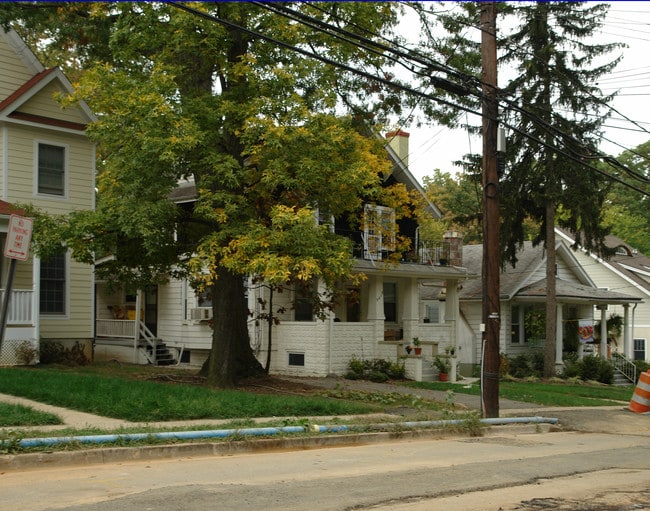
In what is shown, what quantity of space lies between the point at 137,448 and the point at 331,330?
14.9m

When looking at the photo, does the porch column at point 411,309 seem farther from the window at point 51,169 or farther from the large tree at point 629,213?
the large tree at point 629,213

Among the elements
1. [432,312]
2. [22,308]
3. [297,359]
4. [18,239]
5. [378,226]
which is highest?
[378,226]

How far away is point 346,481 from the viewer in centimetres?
932

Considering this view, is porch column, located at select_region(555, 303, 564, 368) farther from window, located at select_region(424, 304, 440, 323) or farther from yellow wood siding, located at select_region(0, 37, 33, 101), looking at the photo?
yellow wood siding, located at select_region(0, 37, 33, 101)

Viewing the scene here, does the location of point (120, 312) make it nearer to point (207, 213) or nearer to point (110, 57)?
point (110, 57)

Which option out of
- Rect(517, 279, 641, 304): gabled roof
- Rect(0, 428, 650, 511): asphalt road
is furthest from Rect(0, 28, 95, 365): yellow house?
Rect(517, 279, 641, 304): gabled roof

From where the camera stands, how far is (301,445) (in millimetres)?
12406

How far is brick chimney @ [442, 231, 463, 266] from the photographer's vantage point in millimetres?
30564

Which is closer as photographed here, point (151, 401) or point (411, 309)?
point (151, 401)

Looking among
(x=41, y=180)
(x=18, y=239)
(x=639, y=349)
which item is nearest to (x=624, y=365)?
(x=639, y=349)

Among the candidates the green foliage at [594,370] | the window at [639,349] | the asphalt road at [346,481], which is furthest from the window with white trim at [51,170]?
the window at [639,349]

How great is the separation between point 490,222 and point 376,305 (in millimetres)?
11100

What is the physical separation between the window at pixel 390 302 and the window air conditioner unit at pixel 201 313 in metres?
6.84

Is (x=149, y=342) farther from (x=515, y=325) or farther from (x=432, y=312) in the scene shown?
(x=515, y=325)
